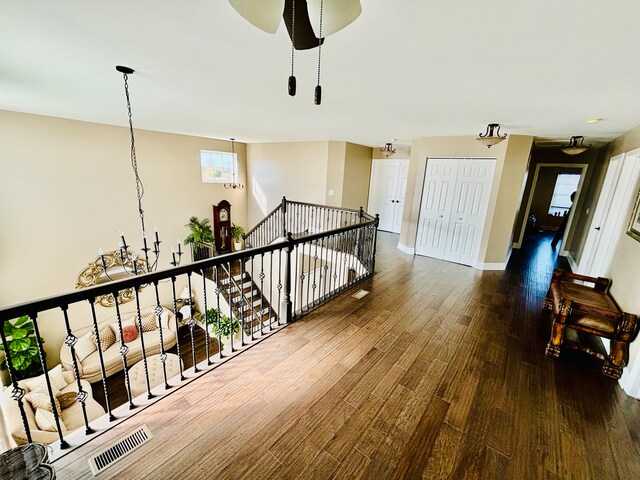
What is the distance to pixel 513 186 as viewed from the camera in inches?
185

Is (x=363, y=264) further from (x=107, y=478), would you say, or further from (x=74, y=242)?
(x=74, y=242)

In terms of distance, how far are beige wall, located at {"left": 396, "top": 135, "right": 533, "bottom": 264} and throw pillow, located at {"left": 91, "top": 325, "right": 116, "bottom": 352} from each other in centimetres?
730

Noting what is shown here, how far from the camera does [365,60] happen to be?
1969mm

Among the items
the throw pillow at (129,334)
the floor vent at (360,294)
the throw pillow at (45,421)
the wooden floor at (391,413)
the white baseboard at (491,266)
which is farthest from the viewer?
the throw pillow at (129,334)

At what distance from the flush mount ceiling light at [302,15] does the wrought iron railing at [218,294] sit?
57.5 inches

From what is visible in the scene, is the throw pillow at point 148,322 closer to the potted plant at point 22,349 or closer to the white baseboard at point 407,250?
the potted plant at point 22,349

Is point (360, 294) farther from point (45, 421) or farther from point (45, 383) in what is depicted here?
point (45, 383)

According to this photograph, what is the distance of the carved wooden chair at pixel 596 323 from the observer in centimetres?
225

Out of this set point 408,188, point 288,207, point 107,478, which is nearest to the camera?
point 107,478

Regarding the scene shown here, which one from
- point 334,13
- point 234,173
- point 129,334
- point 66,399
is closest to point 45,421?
point 66,399

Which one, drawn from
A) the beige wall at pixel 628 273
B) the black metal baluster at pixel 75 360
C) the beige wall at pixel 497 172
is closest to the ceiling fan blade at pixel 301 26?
the black metal baluster at pixel 75 360

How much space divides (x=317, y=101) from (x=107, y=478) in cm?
238

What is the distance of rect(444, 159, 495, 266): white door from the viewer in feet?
16.0

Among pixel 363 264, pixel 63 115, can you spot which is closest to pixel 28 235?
pixel 63 115
